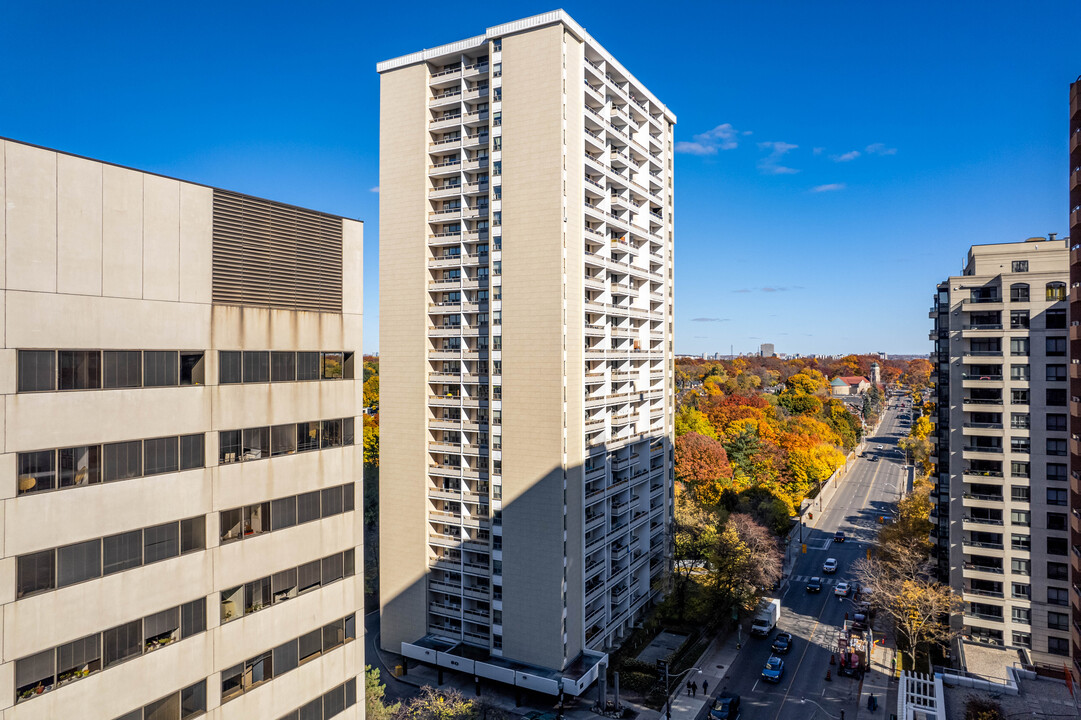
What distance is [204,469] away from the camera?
21297mm

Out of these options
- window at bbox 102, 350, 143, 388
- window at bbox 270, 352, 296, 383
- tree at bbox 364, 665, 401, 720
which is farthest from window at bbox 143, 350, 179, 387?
tree at bbox 364, 665, 401, 720

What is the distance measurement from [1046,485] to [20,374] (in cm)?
6451

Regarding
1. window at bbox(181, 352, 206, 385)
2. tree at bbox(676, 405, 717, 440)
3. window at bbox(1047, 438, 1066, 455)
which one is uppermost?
window at bbox(181, 352, 206, 385)

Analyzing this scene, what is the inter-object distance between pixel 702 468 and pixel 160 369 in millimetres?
76482

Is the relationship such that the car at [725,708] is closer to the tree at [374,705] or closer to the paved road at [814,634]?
the paved road at [814,634]

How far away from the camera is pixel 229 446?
2214 cm

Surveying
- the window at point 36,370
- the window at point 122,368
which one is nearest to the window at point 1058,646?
the window at point 122,368

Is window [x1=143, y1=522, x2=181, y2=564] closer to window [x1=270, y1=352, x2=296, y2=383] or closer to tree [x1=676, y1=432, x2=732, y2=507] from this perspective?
window [x1=270, y1=352, x2=296, y2=383]

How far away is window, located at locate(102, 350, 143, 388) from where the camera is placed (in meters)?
19.0

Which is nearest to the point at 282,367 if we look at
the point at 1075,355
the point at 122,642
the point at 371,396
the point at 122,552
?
the point at 122,552

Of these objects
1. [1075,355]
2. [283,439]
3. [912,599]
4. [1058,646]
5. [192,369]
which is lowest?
[1058,646]

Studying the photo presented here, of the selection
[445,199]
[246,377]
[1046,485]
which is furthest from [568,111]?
[1046,485]

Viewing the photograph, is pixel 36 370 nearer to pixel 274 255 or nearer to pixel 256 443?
pixel 256 443

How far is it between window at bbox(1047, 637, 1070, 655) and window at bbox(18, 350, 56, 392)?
218ft
